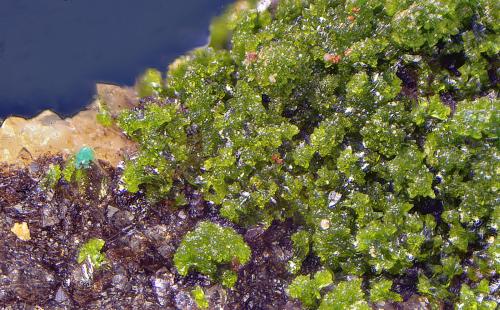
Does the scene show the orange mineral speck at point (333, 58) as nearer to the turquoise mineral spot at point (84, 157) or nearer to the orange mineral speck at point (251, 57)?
the orange mineral speck at point (251, 57)

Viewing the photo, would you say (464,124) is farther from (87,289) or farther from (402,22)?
(87,289)

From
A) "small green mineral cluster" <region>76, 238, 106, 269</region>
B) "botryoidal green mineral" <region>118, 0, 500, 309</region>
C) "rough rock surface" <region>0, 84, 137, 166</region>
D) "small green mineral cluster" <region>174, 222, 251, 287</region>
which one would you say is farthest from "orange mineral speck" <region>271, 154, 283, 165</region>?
"small green mineral cluster" <region>76, 238, 106, 269</region>

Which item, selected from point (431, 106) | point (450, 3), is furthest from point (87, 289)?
point (450, 3)

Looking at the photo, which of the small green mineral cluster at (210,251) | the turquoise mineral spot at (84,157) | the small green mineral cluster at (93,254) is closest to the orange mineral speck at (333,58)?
the small green mineral cluster at (210,251)

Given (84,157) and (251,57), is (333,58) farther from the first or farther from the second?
(84,157)

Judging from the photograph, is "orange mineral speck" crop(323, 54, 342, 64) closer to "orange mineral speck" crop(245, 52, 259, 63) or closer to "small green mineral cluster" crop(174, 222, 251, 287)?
"orange mineral speck" crop(245, 52, 259, 63)

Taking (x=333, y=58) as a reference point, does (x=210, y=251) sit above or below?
below

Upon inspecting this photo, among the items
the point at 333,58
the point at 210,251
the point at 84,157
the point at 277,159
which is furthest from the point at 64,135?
the point at 333,58

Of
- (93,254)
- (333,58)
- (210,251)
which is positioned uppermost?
(333,58)
